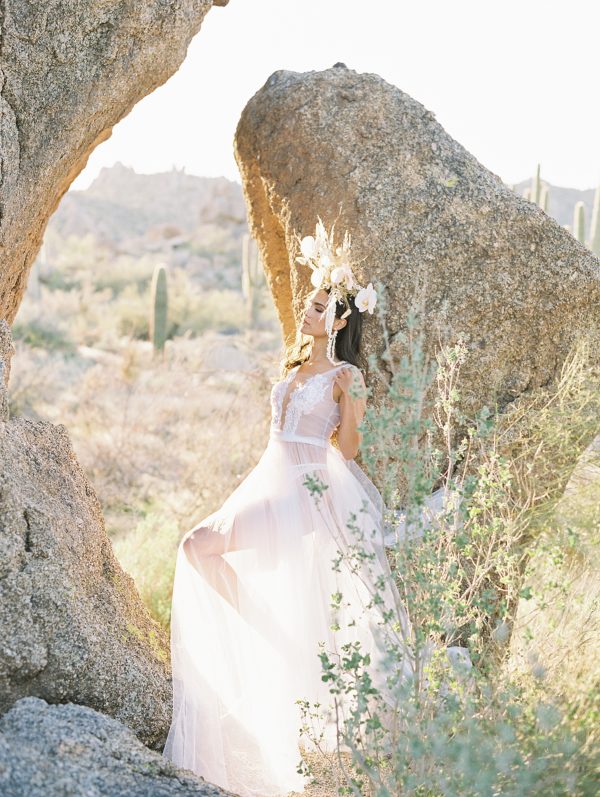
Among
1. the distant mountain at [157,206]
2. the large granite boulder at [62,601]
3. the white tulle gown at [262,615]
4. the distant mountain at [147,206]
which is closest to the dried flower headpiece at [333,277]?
→ the white tulle gown at [262,615]

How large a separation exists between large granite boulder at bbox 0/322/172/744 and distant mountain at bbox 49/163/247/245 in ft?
121

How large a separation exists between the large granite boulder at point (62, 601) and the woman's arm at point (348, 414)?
1232 mm

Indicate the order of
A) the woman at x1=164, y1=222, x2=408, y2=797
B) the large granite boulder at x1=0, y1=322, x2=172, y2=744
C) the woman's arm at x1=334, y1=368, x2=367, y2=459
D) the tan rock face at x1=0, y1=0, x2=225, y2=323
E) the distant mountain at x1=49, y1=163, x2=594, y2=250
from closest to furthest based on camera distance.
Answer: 1. the large granite boulder at x1=0, y1=322, x2=172, y2=744
2. the woman at x1=164, y1=222, x2=408, y2=797
3. the tan rock face at x1=0, y1=0, x2=225, y2=323
4. the woman's arm at x1=334, y1=368, x2=367, y2=459
5. the distant mountain at x1=49, y1=163, x2=594, y2=250

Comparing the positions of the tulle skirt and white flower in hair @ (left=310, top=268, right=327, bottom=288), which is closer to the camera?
the tulle skirt

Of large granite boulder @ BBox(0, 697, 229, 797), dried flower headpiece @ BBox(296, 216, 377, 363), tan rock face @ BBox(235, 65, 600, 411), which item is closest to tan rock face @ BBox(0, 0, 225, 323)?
tan rock face @ BBox(235, 65, 600, 411)

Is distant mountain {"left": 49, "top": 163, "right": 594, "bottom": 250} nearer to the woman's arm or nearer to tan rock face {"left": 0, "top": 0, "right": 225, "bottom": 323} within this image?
tan rock face {"left": 0, "top": 0, "right": 225, "bottom": 323}

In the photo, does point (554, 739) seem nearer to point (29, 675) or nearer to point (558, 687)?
point (558, 687)

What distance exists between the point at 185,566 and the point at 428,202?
222 cm

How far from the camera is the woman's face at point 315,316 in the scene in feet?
15.3

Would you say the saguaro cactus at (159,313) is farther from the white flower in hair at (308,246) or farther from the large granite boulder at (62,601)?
the large granite boulder at (62,601)

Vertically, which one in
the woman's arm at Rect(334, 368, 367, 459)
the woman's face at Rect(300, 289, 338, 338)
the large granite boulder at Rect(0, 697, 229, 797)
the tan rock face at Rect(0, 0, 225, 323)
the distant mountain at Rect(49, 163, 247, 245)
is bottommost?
the large granite boulder at Rect(0, 697, 229, 797)

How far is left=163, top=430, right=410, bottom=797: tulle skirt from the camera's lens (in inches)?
160

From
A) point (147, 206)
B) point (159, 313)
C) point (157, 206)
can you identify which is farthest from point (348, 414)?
point (157, 206)

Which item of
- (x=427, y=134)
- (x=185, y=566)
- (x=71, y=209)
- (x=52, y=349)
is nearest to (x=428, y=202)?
(x=427, y=134)
